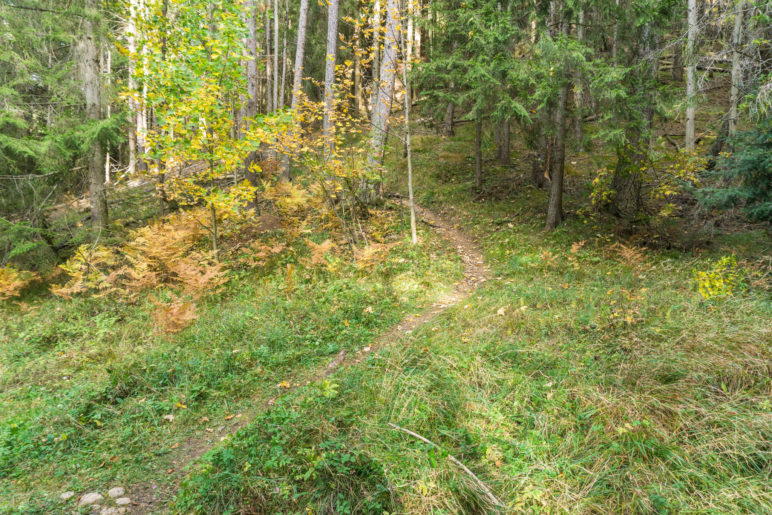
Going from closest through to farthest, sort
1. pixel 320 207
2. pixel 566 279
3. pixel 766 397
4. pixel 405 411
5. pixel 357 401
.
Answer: pixel 766 397 < pixel 405 411 < pixel 357 401 < pixel 566 279 < pixel 320 207

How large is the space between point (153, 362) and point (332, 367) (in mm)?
2622

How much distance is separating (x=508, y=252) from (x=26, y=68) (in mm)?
13914

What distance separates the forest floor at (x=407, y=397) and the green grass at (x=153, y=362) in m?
0.03

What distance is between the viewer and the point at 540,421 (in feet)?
12.3

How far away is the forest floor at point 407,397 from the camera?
3107 mm

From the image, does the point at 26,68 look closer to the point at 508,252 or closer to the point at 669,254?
the point at 508,252

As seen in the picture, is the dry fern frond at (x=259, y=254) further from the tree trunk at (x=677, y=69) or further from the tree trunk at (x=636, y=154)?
the tree trunk at (x=677, y=69)

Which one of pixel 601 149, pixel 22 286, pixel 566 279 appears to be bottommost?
pixel 22 286

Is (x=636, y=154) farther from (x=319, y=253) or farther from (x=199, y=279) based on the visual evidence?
(x=199, y=279)

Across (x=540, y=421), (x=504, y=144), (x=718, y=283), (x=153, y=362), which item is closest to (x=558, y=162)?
(x=718, y=283)

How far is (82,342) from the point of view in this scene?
6551mm

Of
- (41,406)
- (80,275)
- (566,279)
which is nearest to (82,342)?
(41,406)

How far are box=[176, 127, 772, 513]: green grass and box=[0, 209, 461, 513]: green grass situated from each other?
95cm

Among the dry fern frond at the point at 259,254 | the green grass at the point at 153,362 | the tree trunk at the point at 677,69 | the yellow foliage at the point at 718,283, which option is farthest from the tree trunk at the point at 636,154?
the tree trunk at the point at 677,69
